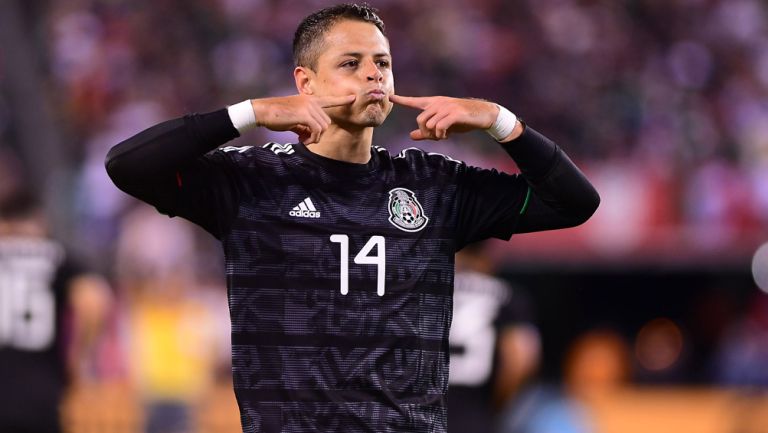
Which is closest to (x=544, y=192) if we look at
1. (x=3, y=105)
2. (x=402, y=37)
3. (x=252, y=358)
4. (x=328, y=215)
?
(x=328, y=215)

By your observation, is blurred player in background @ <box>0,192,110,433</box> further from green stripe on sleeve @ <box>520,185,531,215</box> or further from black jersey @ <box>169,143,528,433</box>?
green stripe on sleeve @ <box>520,185,531,215</box>

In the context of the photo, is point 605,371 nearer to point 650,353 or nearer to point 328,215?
point 650,353

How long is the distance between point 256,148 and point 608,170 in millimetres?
7873

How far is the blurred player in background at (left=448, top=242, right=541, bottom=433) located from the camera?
7.23 metres

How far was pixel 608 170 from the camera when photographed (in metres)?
11.6

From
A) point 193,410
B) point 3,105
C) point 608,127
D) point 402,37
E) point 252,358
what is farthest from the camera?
point 402,37

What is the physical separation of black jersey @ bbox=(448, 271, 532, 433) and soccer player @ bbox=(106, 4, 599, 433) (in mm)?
3171

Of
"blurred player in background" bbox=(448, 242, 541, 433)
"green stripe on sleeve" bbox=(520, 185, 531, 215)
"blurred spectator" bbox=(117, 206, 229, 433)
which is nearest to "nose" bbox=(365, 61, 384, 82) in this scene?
"green stripe on sleeve" bbox=(520, 185, 531, 215)

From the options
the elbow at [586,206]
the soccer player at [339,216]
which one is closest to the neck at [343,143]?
the soccer player at [339,216]

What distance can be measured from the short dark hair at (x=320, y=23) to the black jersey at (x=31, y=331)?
331 centimetres

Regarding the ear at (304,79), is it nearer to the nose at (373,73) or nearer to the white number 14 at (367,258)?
the nose at (373,73)

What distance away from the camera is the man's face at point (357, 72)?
3.88m

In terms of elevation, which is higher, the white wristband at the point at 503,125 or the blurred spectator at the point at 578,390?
the white wristband at the point at 503,125

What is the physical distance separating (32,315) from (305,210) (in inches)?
134
